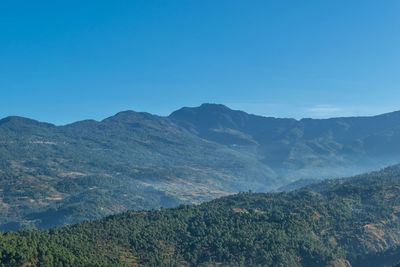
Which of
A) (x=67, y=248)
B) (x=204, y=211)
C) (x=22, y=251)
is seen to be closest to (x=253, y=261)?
(x=204, y=211)

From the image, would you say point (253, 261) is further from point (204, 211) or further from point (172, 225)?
point (204, 211)

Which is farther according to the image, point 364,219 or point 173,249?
point 364,219

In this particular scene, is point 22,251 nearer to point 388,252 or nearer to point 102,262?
point 102,262

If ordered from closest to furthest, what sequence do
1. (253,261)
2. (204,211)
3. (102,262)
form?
(102,262), (253,261), (204,211)

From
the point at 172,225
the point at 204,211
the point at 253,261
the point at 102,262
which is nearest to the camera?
the point at 102,262

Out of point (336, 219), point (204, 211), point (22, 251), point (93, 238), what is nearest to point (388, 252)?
point (336, 219)

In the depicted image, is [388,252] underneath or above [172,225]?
underneath
